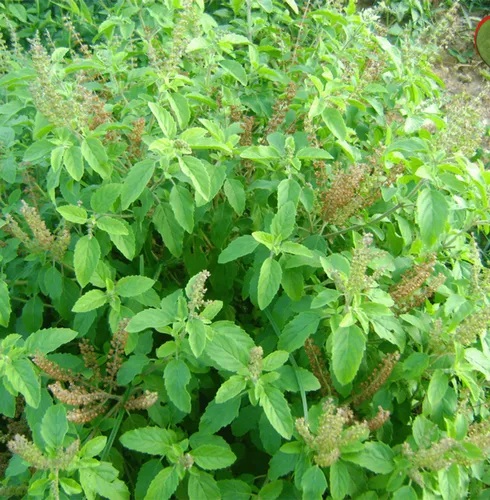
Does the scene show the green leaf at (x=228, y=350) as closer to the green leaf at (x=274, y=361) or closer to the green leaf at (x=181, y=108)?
the green leaf at (x=274, y=361)

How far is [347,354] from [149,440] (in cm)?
57

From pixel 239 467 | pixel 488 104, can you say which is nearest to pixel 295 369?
pixel 239 467

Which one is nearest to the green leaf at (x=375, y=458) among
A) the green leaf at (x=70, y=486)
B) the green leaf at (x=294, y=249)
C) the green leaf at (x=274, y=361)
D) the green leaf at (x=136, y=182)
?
the green leaf at (x=274, y=361)

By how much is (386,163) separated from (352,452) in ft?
2.89

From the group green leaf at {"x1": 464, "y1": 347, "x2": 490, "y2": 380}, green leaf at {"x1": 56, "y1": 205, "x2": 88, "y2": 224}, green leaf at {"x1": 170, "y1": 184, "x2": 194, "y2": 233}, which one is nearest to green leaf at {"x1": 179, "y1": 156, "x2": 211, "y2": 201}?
green leaf at {"x1": 170, "y1": 184, "x2": 194, "y2": 233}

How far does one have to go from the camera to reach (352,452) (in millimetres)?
1492

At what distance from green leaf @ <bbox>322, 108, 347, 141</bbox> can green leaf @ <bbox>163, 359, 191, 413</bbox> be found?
0.86 meters

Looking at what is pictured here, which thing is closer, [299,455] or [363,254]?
[363,254]

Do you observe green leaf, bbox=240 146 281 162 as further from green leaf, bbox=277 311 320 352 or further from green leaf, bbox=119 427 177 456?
Result: green leaf, bbox=119 427 177 456

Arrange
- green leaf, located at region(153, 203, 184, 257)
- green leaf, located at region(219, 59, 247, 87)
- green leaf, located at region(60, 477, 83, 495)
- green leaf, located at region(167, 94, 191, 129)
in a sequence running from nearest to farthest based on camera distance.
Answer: green leaf, located at region(60, 477, 83, 495) → green leaf, located at region(167, 94, 191, 129) → green leaf, located at region(153, 203, 184, 257) → green leaf, located at region(219, 59, 247, 87)

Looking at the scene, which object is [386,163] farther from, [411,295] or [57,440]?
[57,440]

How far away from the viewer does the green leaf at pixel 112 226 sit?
1.61 m

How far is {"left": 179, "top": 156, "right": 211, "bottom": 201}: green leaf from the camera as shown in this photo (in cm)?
156

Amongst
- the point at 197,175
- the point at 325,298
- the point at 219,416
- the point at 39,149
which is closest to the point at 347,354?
the point at 325,298
